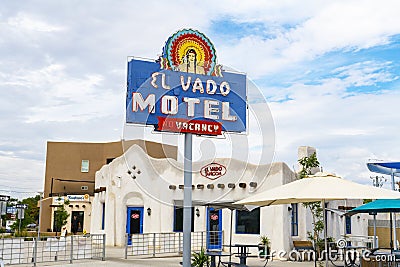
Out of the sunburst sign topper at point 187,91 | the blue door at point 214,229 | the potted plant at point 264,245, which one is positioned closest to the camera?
the sunburst sign topper at point 187,91

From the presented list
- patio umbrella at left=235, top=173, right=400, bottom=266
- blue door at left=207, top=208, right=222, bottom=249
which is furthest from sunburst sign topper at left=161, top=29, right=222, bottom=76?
blue door at left=207, top=208, right=222, bottom=249

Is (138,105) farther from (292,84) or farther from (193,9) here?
(292,84)

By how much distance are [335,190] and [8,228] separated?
1496 inches

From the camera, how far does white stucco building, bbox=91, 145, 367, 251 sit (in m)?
17.2

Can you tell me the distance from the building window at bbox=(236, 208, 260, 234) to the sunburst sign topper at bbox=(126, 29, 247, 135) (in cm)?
490

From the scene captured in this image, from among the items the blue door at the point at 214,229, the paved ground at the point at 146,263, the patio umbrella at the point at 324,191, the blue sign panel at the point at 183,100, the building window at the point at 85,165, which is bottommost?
the paved ground at the point at 146,263

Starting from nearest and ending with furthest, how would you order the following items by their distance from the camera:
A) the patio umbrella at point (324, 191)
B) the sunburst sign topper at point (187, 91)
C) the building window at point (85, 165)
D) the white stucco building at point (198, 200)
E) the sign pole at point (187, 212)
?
the patio umbrella at point (324, 191) < the sign pole at point (187, 212) < the sunburst sign topper at point (187, 91) < the white stucco building at point (198, 200) < the building window at point (85, 165)

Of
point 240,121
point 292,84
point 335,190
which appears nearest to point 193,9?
point 240,121

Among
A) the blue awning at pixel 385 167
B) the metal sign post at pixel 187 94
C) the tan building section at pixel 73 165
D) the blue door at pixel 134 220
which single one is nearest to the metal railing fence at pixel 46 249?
the metal sign post at pixel 187 94

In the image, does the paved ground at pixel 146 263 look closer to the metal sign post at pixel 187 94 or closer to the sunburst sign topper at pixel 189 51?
the metal sign post at pixel 187 94

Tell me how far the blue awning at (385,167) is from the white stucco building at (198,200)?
2.83 m

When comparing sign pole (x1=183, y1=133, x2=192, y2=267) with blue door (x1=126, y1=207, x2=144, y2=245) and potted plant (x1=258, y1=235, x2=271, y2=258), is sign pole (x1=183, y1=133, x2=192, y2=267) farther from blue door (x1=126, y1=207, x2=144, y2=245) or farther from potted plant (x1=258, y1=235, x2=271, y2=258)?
blue door (x1=126, y1=207, x2=144, y2=245)

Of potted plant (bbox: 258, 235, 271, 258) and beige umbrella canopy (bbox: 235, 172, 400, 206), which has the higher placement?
beige umbrella canopy (bbox: 235, 172, 400, 206)

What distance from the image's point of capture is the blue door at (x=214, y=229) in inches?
739
